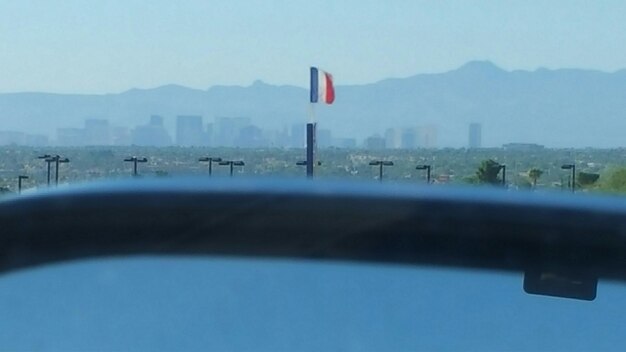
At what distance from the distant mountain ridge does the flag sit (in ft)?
0.73

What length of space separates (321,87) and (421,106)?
12.8m

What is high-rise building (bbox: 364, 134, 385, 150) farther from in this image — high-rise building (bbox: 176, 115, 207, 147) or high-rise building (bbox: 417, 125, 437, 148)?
high-rise building (bbox: 176, 115, 207, 147)

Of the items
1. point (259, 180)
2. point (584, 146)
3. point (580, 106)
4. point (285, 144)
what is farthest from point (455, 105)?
point (259, 180)

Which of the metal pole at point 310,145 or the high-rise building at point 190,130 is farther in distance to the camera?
the high-rise building at point 190,130

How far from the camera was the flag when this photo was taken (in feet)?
42.4

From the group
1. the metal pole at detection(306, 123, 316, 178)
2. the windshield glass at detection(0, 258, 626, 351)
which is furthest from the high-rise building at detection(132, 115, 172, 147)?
the windshield glass at detection(0, 258, 626, 351)

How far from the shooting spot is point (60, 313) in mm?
2652

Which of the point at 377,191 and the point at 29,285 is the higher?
the point at 377,191

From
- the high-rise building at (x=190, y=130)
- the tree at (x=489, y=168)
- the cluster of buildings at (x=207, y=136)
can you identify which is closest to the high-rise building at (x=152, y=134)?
the cluster of buildings at (x=207, y=136)

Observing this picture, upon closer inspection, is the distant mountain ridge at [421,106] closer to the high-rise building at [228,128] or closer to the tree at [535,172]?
the high-rise building at [228,128]

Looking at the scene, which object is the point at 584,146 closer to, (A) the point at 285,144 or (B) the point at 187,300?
(A) the point at 285,144

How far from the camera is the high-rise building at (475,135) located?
62.0ft

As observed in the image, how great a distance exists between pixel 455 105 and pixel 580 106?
416cm

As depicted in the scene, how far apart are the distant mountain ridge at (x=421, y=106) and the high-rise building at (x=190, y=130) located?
7.8 inches
